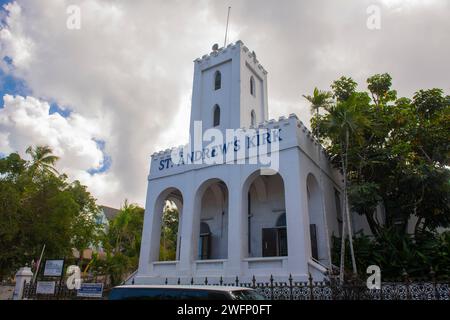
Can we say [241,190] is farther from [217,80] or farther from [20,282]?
[20,282]

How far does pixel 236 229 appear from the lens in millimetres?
14211

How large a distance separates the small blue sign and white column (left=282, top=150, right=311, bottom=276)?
739 centimetres

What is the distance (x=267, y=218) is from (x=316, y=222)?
3.06 metres

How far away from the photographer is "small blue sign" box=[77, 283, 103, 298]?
40.5ft

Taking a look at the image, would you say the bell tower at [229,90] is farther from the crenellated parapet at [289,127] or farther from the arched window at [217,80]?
the crenellated parapet at [289,127]

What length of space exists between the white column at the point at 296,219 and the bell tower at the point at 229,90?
4538mm

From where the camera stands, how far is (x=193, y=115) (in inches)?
768

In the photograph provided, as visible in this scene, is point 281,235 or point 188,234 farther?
point 281,235

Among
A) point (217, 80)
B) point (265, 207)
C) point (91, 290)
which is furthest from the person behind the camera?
point (217, 80)

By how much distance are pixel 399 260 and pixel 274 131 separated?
7.58m

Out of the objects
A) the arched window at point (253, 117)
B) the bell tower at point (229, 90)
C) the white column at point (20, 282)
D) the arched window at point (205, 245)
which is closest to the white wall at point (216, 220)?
the arched window at point (205, 245)

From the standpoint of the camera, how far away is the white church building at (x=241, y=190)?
44.4 feet

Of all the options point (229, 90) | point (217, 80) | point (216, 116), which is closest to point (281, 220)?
point (216, 116)

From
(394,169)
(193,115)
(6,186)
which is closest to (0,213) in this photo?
(6,186)
